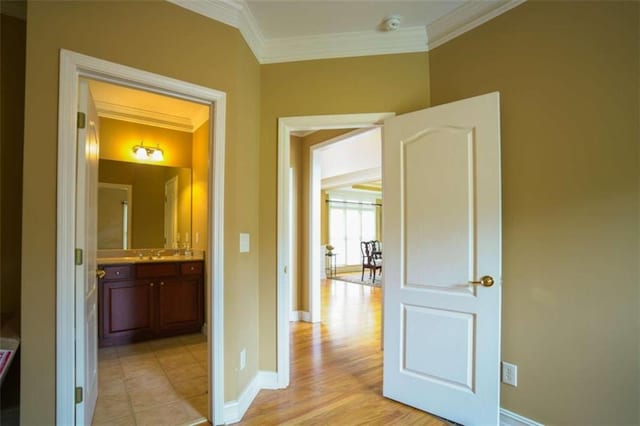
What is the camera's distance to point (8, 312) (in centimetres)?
189

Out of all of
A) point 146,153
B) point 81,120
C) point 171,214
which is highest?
point 146,153

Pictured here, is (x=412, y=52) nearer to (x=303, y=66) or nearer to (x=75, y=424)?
(x=303, y=66)

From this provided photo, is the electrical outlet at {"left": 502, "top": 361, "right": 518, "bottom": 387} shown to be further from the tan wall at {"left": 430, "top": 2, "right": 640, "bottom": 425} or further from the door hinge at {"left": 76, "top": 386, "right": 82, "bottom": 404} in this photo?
the door hinge at {"left": 76, "top": 386, "right": 82, "bottom": 404}

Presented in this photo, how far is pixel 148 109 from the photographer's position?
3955 millimetres

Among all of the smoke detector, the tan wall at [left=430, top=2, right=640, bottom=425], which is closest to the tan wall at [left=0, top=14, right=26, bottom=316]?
the smoke detector

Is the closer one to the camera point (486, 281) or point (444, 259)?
point (486, 281)

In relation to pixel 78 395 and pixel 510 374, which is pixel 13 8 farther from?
pixel 510 374

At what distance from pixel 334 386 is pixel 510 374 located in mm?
1272

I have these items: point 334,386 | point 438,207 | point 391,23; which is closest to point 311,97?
point 391,23

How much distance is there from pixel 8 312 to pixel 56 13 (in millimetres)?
1703

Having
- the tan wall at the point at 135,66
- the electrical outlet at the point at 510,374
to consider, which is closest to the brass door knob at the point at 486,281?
the electrical outlet at the point at 510,374

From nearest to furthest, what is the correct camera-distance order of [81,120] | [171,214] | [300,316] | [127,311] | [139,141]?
1. [81,120]
2. [127,311]
3. [139,141]
4. [171,214]
5. [300,316]

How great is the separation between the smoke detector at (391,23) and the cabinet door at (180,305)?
3.27m

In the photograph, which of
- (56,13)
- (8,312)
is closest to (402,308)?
(8,312)
